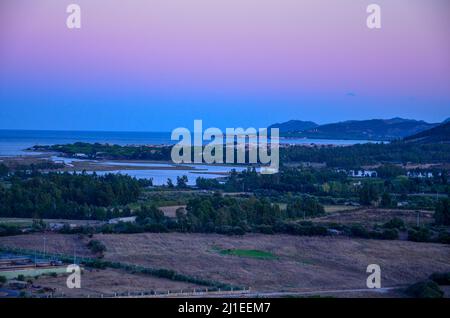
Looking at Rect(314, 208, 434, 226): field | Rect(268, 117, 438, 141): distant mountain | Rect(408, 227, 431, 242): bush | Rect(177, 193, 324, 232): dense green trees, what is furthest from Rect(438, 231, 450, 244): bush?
Rect(268, 117, 438, 141): distant mountain

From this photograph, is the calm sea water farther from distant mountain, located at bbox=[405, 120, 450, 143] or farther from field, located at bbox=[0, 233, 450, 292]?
field, located at bbox=[0, 233, 450, 292]

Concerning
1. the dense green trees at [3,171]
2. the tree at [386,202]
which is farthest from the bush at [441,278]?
the dense green trees at [3,171]

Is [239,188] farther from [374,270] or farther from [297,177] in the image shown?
[374,270]

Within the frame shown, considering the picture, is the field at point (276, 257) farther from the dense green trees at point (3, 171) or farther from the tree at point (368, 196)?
the dense green trees at point (3, 171)

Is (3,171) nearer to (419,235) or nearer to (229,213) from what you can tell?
(229,213)
